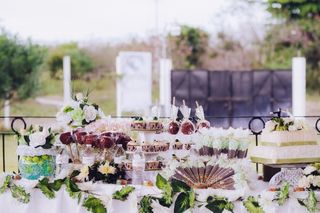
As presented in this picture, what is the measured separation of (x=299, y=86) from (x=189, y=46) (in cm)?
569

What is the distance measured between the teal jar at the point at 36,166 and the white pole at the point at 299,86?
8116 mm

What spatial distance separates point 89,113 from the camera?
3.19 m

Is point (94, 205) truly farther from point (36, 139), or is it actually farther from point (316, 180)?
point (316, 180)

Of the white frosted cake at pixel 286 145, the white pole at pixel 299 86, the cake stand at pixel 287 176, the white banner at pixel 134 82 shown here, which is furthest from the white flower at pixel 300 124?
the white banner at pixel 134 82

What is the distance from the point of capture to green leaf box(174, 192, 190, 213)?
2867 millimetres

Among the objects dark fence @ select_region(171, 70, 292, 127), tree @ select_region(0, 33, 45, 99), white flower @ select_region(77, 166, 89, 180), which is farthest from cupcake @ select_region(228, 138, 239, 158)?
tree @ select_region(0, 33, 45, 99)

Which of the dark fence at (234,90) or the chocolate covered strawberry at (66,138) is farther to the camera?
the dark fence at (234,90)

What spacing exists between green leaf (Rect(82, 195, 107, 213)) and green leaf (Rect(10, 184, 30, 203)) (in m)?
0.33

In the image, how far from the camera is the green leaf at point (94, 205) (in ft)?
9.82

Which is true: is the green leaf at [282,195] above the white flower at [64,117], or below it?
below

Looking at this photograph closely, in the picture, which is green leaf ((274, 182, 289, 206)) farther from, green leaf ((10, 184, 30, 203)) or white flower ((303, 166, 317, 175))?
green leaf ((10, 184, 30, 203))

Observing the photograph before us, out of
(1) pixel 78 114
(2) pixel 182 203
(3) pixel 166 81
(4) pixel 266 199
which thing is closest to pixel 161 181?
(2) pixel 182 203

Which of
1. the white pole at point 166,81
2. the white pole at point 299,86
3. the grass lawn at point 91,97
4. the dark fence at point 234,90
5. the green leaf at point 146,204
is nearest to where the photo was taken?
the green leaf at point 146,204

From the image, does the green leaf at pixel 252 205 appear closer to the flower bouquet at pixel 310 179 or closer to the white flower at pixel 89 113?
the flower bouquet at pixel 310 179
